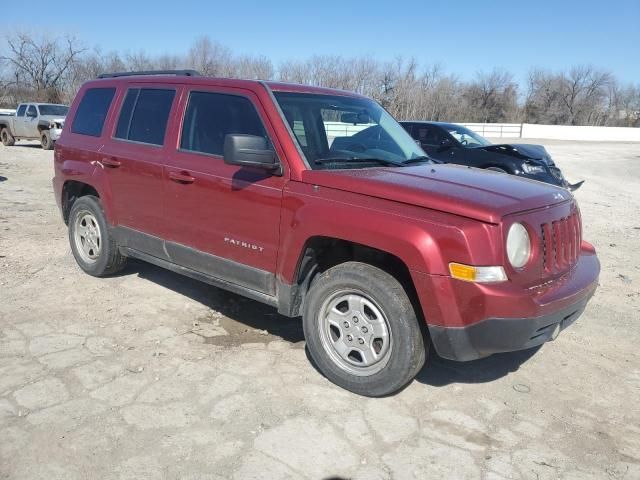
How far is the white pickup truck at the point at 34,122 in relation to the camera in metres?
21.0

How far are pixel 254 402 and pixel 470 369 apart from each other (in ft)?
5.29

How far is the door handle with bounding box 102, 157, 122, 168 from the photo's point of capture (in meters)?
4.97

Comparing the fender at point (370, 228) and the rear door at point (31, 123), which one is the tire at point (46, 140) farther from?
the fender at point (370, 228)

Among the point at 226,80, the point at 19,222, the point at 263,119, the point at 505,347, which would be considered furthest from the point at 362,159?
the point at 19,222

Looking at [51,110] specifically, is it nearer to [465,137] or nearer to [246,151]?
[465,137]

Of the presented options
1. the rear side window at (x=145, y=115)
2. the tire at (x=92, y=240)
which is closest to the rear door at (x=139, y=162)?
the rear side window at (x=145, y=115)

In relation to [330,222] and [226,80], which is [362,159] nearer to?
[330,222]

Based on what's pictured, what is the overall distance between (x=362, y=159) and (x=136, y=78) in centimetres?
241

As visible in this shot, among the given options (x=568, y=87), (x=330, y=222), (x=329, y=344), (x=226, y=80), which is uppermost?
(x=568, y=87)

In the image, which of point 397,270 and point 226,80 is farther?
point 226,80

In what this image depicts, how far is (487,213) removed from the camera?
305cm

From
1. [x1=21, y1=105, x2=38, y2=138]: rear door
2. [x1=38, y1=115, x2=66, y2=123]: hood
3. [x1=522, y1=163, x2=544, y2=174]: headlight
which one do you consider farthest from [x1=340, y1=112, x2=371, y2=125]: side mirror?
[x1=21, y1=105, x2=38, y2=138]: rear door

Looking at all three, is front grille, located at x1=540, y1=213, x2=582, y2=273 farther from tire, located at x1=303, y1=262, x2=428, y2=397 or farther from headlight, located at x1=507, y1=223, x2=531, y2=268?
tire, located at x1=303, y1=262, x2=428, y2=397

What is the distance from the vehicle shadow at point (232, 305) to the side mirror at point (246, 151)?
5.04ft
